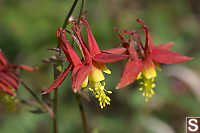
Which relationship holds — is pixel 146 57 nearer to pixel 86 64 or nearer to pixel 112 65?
pixel 86 64

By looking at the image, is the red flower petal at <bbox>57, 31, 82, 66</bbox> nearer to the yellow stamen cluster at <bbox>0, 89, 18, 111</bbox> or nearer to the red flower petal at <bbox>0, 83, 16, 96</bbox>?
the red flower petal at <bbox>0, 83, 16, 96</bbox>

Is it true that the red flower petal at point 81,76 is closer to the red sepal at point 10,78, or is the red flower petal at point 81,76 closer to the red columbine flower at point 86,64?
the red columbine flower at point 86,64

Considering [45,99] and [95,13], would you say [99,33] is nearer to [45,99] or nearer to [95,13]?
[95,13]

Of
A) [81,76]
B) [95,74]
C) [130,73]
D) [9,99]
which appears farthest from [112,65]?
[81,76]

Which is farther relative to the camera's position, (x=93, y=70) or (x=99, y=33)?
(x=99, y=33)

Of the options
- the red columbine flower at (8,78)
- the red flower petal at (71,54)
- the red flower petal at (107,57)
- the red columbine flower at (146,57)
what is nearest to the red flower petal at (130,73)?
the red columbine flower at (146,57)

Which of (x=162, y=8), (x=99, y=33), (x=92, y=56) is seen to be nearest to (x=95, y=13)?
(x=99, y=33)
